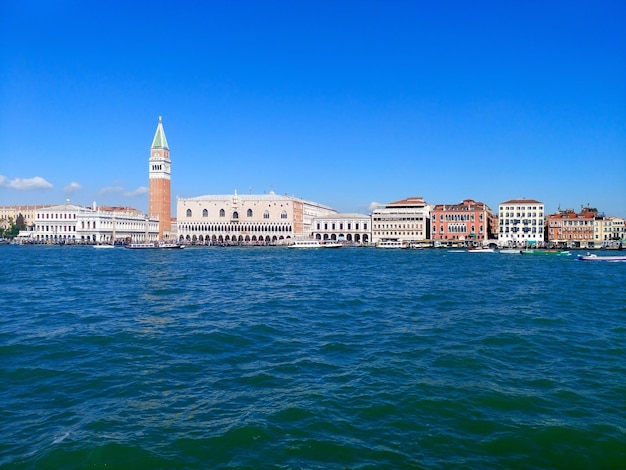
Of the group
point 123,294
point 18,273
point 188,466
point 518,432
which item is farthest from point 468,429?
point 18,273

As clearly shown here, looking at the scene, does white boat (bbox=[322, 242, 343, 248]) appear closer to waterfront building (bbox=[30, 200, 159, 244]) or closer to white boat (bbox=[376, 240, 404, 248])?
white boat (bbox=[376, 240, 404, 248])

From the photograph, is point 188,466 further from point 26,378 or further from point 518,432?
point 26,378

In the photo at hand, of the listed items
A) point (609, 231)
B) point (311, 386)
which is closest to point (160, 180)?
point (609, 231)

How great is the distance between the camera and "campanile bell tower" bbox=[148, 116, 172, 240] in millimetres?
84250

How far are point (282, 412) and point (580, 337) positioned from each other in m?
7.51

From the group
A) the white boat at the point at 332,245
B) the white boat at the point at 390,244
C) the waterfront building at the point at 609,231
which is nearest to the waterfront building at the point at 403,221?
the white boat at the point at 390,244

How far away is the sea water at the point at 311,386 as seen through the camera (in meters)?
5.12

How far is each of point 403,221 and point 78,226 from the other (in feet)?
167

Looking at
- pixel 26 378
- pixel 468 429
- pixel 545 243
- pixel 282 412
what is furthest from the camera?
pixel 545 243

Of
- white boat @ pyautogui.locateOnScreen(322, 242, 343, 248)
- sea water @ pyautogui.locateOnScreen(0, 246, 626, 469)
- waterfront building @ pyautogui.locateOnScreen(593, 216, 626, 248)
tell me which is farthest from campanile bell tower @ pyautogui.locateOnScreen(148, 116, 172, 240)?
sea water @ pyautogui.locateOnScreen(0, 246, 626, 469)

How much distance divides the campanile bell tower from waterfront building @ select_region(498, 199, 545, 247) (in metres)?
Result: 53.5

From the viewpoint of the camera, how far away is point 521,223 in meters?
67.4

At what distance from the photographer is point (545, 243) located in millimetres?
68500

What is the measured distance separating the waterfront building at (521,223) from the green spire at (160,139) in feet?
180
